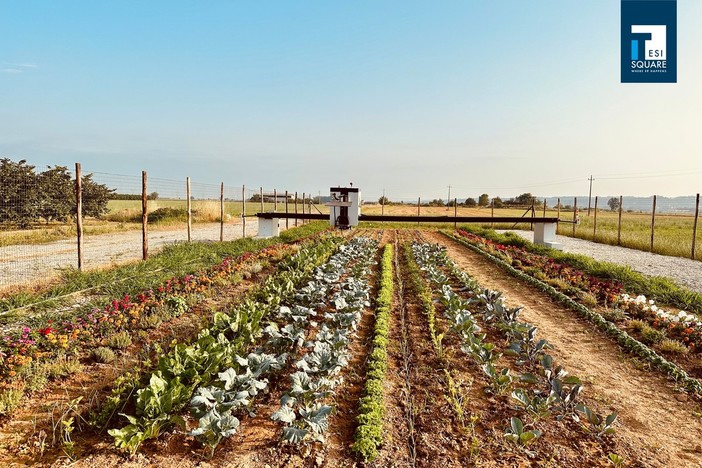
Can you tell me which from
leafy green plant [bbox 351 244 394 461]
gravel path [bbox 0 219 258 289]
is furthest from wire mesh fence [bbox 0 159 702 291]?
leafy green plant [bbox 351 244 394 461]

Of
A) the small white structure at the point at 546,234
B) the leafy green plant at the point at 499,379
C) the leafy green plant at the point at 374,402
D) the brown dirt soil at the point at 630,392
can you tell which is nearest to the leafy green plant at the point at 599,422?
the brown dirt soil at the point at 630,392

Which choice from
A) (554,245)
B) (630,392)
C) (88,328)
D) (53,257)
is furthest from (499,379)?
(53,257)

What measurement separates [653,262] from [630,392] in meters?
11.0

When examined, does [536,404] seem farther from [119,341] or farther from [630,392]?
[119,341]

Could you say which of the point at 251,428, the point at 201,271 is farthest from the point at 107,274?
the point at 251,428

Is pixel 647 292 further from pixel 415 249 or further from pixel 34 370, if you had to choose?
pixel 34 370

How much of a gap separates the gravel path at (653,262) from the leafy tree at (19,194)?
24.5 m

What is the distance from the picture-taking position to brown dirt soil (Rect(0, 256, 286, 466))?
3.16 metres

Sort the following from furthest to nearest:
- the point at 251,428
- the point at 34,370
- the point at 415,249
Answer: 1. the point at 415,249
2. the point at 34,370
3. the point at 251,428

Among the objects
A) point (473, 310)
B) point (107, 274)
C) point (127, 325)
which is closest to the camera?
point (127, 325)

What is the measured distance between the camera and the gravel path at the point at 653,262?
1025cm

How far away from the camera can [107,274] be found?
8453mm

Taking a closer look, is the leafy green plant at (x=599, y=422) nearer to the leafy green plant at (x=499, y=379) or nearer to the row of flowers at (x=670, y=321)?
the leafy green plant at (x=499, y=379)

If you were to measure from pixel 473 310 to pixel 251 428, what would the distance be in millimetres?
4899
